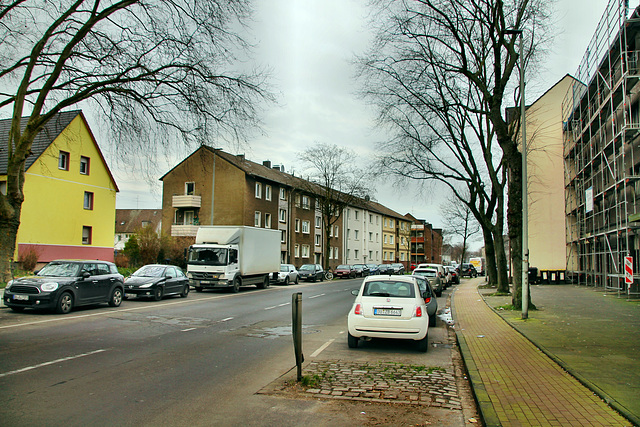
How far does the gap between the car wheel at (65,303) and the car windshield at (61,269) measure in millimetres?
723

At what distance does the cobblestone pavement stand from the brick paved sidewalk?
0.42 meters

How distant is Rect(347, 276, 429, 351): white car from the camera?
929 cm

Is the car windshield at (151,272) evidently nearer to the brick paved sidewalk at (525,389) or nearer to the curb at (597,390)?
the brick paved sidewalk at (525,389)

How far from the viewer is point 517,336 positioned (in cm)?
1124

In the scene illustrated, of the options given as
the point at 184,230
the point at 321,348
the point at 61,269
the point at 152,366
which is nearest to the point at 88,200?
the point at 184,230

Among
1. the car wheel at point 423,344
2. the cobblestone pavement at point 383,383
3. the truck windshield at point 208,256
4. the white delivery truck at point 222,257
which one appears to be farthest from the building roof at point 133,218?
the cobblestone pavement at point 383,383

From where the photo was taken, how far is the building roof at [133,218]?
86.9 meters

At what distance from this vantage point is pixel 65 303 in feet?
47.1

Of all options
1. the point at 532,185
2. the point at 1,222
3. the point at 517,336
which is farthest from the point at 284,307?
the point at 532,185

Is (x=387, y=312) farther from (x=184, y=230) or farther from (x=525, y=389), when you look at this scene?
(x=184, y=230)

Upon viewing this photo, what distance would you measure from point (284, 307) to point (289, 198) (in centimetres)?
3721

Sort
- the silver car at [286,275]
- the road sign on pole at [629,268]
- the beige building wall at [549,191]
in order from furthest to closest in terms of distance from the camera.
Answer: the beige building wall at [549,191]
the silver car at [286,275]
the road sign on pole at [629,268]

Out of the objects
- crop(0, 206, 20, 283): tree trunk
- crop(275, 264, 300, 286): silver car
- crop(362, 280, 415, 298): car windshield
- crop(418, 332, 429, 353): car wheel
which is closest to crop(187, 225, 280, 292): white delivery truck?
crop(275, 264, 300, 286): silver car

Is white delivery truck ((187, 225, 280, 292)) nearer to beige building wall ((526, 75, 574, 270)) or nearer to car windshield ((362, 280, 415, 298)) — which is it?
car windshield ((362, 280, 415, 298))
